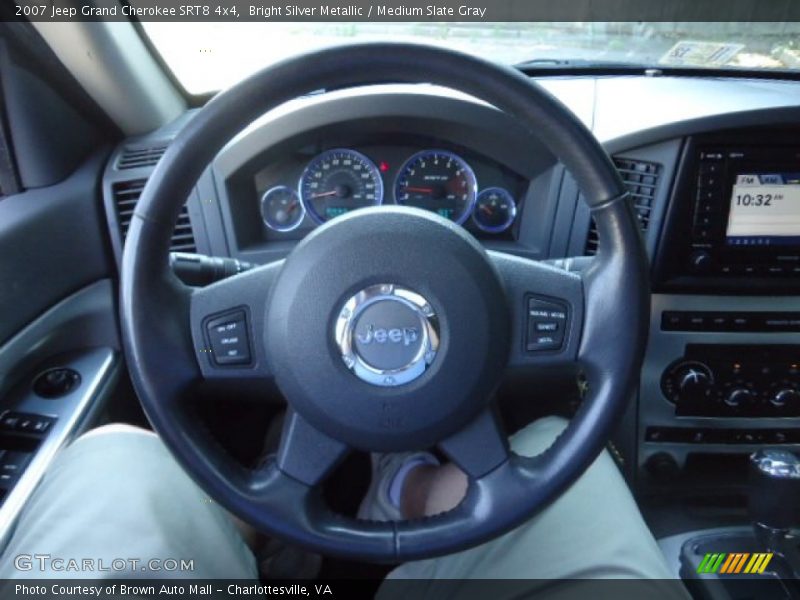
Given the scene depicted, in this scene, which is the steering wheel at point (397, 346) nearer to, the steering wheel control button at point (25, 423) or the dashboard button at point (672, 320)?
the steering wheel control button at point (25, 423)

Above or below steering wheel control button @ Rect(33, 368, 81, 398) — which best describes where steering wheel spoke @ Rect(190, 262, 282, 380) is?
above

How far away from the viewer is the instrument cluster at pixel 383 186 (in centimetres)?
143

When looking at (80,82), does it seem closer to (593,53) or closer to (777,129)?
(593,53)

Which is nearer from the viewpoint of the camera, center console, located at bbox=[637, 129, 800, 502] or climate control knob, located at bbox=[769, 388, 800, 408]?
center console, located at bbox=[637, 129, 800, 502]

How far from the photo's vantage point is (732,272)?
1405 mm

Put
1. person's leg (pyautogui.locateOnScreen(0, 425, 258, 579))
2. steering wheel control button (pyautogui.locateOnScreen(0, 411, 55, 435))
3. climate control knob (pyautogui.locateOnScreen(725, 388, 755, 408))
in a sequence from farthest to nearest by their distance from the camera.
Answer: climate control knob (pyautogui.locateOnScreen(725, 388, 755, 408)) < steering wheel control button (pyautogui.locateOnScreen(0, 411, 55, 435)) < person's leg (pyautogui.locateOnScreen(0, 425, 258, 579))

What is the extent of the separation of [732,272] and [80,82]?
1273 millimetres

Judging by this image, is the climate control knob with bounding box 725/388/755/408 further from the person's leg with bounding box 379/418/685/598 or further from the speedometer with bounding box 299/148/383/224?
the speedometer with bounding box 299/148/383/224

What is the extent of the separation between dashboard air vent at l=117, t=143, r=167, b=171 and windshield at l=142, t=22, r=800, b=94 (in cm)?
18

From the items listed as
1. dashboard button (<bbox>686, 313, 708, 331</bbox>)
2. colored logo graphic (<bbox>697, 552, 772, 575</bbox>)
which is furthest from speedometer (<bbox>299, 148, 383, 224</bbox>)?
colored logo graphic (<bbox>697, 552, 772, 575</bbox>)

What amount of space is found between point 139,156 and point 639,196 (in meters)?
0.94

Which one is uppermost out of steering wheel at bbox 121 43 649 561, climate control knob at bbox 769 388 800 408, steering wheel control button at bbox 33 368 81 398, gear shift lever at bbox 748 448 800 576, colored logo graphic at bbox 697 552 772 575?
steering wheel at bbox 121 43 649 561

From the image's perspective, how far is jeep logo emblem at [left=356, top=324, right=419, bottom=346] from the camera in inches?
35.5

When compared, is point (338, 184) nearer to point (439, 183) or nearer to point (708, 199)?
point (439, 183)
